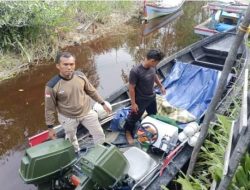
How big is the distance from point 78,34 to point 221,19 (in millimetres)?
4878

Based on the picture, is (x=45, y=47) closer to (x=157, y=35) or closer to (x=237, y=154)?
(x=157, y=35)

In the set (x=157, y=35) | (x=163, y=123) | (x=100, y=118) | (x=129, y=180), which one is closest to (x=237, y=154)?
(x=129, y=180)

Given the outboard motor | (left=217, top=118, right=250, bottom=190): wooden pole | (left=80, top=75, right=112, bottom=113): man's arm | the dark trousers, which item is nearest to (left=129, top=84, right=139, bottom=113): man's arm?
the dark trousers

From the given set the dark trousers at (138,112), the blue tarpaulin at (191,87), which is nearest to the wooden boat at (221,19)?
the blue tarpaulin at (191,87)

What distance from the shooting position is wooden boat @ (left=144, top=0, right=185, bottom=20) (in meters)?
12.3

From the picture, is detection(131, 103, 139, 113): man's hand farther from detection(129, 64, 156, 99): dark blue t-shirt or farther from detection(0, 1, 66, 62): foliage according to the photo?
detection(0, 1, 66, 62): foliage

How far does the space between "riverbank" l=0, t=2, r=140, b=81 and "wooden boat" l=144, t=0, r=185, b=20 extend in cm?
57

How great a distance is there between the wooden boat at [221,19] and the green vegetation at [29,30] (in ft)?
14.3

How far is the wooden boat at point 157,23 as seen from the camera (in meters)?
11.8

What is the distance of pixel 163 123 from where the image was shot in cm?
405

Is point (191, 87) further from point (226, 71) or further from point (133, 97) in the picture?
point (226, 71)

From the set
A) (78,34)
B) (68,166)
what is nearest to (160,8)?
(78,34)

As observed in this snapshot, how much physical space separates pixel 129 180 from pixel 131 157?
33 centimetres

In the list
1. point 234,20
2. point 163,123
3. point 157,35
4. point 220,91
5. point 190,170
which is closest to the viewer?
point 220,91
